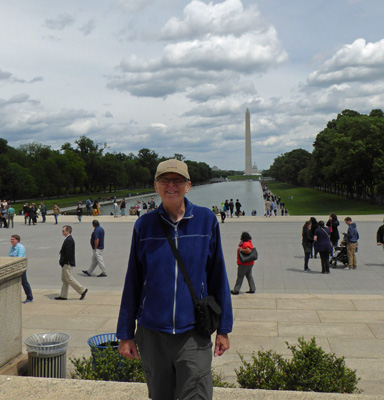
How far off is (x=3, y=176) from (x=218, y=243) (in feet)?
271

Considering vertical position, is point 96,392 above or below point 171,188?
below

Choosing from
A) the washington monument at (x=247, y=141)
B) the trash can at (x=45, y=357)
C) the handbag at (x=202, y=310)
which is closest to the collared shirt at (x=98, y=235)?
the trash can at (x=45, y=357)

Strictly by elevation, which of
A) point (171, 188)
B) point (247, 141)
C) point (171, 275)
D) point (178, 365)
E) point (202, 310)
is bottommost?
point (178, 365)

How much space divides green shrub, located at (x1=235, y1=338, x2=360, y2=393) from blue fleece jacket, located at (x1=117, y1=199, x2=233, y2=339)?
5.91 feet

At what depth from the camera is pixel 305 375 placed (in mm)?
4484

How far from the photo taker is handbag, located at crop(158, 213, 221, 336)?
113 inches

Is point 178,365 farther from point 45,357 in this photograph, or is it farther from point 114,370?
point 45,357

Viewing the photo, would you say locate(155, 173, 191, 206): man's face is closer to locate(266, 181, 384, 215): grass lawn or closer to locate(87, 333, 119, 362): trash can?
locate(87, 333, 119, 362): trash can

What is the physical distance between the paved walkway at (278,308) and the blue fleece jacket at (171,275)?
311 centimetres

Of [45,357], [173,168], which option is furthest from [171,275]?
[45,357]

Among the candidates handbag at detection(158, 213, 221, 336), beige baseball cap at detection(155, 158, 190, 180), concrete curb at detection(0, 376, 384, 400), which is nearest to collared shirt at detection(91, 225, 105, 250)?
concrete curb at detection(0, 376, 384, 400)

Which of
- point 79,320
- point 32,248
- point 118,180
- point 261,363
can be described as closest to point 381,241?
point 79,320

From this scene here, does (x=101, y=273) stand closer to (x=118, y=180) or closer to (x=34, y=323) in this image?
(x=34, y=323)

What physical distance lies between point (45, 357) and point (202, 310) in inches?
119
